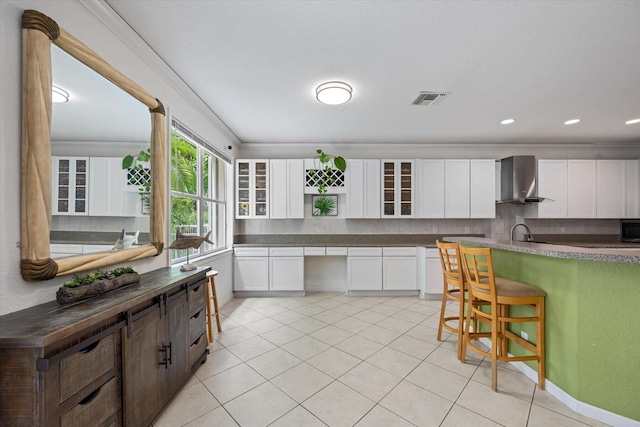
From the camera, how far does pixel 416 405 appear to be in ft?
5.84

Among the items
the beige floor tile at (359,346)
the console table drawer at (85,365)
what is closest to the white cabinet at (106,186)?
the console table drawer at (85,365)

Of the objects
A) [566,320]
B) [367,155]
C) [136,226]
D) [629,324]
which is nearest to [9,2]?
[136,226]

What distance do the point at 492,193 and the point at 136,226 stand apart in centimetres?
515

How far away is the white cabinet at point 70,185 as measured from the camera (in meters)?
1.36

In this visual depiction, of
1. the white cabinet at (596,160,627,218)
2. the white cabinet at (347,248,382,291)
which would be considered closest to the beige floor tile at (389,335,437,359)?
the white cabinet at (347,248,382,291)

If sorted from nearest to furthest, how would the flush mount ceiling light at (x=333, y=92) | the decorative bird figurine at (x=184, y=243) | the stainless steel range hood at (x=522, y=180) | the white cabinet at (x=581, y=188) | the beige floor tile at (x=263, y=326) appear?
the decorative bird figurine at (x=184, y=243) < the flush mount ceiling light at (x=333, y=92) < the beige floor tile at (x=263, y=326) < the stainless steel range hood at (x=522, y=180) < the white cabinet at (x=581, y=188)

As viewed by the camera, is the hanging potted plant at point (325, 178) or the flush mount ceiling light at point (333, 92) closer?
the flush mount ceiling light at point (333, 92)

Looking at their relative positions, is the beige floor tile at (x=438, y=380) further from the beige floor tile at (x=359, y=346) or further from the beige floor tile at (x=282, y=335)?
the beige floor tile at (x=282, y=335)

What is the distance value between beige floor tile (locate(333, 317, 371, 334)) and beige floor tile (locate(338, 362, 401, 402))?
2.42 feet

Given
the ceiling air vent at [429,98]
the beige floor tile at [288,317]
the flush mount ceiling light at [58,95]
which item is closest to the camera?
the flush mount ceiling light at [58,95]

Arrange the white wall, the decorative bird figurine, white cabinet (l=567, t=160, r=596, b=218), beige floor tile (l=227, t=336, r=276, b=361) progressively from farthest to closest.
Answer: white cabinet (l=567, t=160, r=596, b=218) < beige floor tile (l=227, t=336, r=276, b=361) < the decorative bird figurine < the white wall

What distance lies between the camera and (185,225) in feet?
10.1

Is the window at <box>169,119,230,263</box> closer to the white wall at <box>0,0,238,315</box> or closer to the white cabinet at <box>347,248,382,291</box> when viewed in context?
the white wall at <box>0,0,238,315</box>

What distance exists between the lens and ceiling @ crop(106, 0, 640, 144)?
1.72 meters
